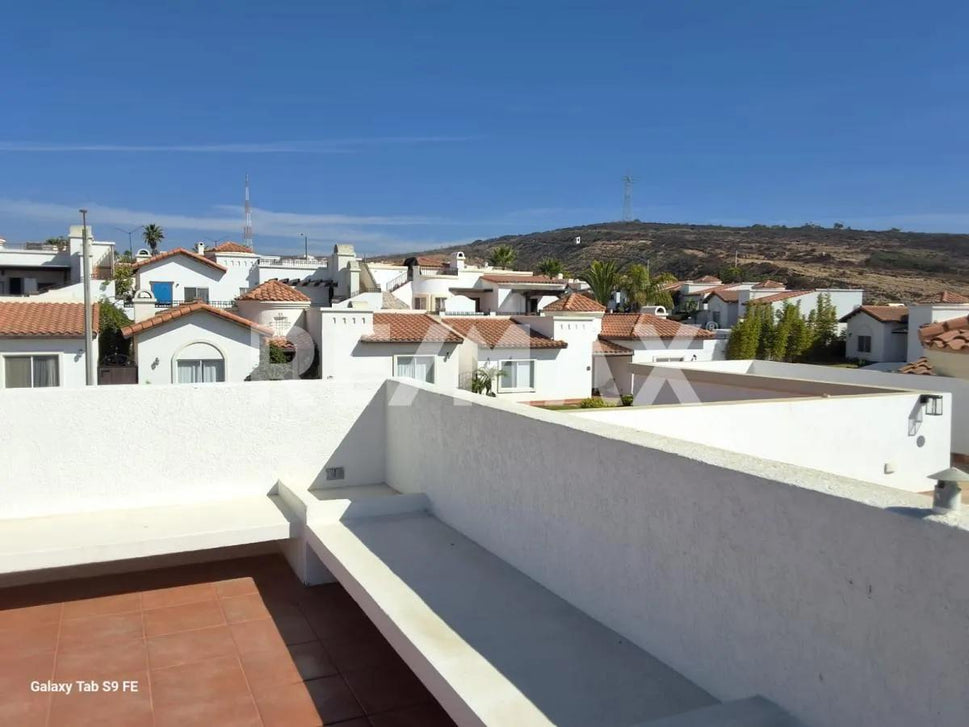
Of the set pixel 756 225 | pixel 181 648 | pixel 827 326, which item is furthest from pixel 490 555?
pixel 756 225

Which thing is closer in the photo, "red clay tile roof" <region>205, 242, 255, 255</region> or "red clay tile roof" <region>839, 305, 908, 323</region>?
"red clay tile roof" <region>839, 305, 908, 323</region>

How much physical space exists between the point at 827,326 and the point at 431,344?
31910 millimetres

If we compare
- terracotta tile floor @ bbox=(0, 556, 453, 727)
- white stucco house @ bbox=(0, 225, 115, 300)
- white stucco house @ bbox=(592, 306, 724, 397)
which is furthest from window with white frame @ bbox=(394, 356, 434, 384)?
white stucco house @ bbox=(0, 225, 115, 300)

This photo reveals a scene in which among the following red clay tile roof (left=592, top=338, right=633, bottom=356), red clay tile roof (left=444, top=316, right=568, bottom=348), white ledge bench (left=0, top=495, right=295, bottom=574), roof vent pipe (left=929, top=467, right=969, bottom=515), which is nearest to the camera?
roof vent pipe (left=929, top=467, right=969, bottom=515)

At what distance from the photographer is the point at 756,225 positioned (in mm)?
123875

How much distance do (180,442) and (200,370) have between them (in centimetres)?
1687

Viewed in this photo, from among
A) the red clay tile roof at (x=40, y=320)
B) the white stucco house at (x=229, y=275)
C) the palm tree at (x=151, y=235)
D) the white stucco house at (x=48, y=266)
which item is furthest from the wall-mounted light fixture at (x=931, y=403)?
the palm tree at (x=151, y=235)

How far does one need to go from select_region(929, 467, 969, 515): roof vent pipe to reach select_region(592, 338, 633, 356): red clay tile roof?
30.0 metres

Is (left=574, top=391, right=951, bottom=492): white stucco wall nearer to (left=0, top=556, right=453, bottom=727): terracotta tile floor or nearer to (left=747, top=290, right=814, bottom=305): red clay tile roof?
(left=0, top=556, right=453, bottom=727): terracotta tile floor

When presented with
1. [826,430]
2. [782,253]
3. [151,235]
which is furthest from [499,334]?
[782,253]

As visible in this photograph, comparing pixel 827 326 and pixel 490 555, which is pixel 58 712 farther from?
pixel 827 326

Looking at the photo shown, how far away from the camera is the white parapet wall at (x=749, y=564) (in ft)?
8.04

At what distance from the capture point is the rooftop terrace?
8.97 ft

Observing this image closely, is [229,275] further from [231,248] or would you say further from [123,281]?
[123,281]
